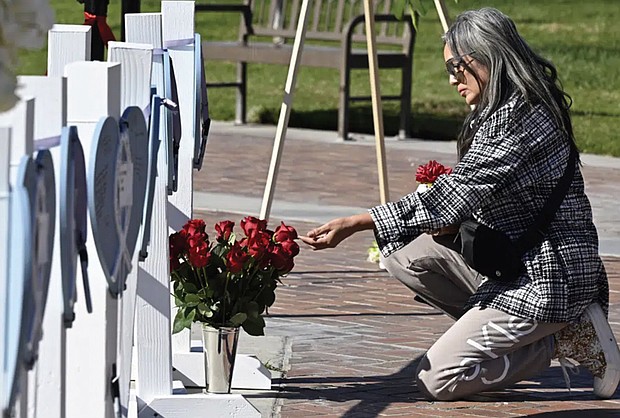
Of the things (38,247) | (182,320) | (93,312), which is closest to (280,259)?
(182,320)

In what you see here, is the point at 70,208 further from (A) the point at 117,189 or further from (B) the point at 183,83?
(B) the point at 183,83

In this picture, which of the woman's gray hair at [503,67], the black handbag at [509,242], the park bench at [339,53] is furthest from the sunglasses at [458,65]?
the park bench at [339,53]

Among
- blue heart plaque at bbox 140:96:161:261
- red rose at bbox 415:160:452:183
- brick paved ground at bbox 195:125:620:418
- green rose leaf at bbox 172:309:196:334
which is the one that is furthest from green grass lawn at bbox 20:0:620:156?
blue heart plaque at bbox 140:96:161:261

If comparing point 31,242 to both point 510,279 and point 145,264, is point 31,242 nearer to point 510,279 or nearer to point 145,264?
point 145,264

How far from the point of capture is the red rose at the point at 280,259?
15.3 feet

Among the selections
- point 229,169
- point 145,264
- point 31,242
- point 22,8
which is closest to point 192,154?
point 145,264

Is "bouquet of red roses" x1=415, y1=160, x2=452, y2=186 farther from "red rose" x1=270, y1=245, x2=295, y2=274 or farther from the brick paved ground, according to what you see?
"red rose" x1=270, y1=245, x2=295, y2=274

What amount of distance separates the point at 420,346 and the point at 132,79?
2.49 metres

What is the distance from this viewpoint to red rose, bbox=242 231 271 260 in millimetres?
4617

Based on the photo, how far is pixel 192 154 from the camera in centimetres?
503

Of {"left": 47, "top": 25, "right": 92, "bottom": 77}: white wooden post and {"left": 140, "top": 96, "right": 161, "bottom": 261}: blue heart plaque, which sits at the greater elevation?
{"left": 47, "top": 25, "right": 92, "bottom": 77}: white wooden post

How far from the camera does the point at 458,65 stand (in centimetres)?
493

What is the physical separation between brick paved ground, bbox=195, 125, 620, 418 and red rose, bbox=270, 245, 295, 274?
1.72 feet

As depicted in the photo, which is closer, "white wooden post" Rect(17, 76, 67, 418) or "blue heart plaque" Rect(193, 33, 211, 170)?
"white wooden post" Rect(17, 76, 67, 418)
